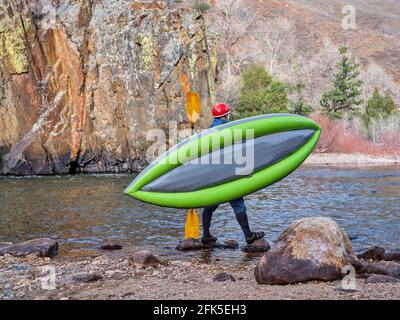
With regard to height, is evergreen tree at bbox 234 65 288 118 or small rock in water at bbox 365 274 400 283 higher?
evergreen tree at bbox 234 65 288 118

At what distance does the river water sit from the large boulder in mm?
1496

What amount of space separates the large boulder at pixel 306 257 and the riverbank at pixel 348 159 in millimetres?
23585

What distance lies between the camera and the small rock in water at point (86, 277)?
5961 millimetres

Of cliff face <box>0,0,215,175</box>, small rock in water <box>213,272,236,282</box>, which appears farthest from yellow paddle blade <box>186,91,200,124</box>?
cliff face <box>0,0,215,175</box>

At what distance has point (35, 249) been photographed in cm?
761

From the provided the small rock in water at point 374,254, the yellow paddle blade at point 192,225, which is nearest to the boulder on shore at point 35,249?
the yellow paddle blade at point 192,225

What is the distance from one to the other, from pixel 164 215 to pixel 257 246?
391 centimetres

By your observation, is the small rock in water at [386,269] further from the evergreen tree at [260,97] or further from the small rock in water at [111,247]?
the evergreen tree at [260,97]

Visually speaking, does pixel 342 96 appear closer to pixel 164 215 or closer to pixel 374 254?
pixel 164 215

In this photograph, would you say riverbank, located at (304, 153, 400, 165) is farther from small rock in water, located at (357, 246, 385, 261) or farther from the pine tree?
small rock in water, located at (357, 246, 385, 261)

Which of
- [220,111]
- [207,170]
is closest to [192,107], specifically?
[220,111]

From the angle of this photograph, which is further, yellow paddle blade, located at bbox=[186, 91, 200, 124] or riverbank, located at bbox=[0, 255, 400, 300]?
yellow paddle blade, located at bbox=[186, 91, 200, 124]

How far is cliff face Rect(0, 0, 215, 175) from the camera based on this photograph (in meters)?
25.4

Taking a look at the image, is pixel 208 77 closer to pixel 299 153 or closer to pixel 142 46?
pixel 142 46
